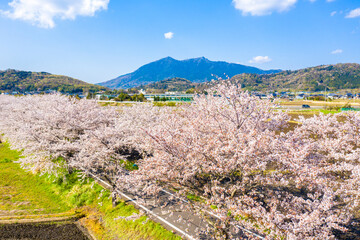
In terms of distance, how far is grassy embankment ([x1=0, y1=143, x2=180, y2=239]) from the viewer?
40.5 ft

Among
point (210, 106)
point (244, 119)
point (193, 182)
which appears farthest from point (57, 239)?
point (244, 119)

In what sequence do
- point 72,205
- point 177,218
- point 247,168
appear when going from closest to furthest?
point 247,168, point 177,218, point 72,205

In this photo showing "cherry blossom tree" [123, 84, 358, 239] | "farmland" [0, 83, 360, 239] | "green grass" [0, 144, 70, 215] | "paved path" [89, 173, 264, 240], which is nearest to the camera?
"cherry blossom tree" [123, 84, 358, 239]

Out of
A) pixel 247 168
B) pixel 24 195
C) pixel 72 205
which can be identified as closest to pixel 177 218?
pixel 247 168

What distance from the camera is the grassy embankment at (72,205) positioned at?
1234 centimetres

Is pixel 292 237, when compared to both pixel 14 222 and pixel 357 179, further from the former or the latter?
pixel 14 222

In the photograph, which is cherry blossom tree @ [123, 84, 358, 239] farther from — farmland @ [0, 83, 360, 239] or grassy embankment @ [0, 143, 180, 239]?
grassy embankment @ [0, 143, 180, 239]

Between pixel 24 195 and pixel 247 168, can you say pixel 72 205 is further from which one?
pixel 247 168

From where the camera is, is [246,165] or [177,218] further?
[177,218]

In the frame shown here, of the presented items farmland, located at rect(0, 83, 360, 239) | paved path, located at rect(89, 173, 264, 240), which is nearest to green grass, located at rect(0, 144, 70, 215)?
farmland, located at rect(0, 83, 360, 239)

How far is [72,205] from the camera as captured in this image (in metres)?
16.6

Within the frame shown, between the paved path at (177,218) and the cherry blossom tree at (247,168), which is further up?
the cherry blossom tree at (247,168)

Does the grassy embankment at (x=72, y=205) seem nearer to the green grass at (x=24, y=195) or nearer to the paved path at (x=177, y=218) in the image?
the green grass at (x=24, y=195)

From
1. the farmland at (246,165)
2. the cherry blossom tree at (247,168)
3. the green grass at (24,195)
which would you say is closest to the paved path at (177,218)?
the farmland at (246,165)
